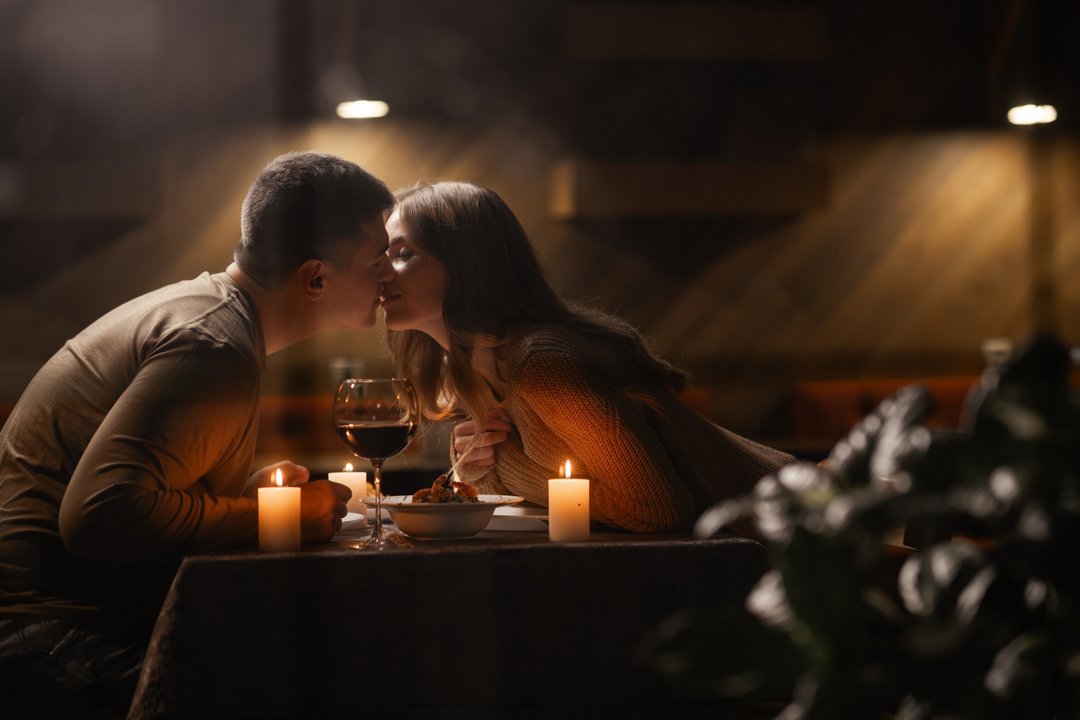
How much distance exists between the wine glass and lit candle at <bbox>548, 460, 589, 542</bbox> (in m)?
0.21

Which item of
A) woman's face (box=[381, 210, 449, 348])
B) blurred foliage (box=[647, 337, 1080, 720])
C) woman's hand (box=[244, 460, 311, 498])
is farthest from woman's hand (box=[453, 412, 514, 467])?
blurred foliage (box=[647, 337, 1080, 720])

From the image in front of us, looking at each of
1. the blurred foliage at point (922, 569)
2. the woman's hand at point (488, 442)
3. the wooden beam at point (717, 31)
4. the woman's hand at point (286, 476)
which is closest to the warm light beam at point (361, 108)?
the wooden beam at point (717, 31)

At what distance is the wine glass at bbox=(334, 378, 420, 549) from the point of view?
1368mm

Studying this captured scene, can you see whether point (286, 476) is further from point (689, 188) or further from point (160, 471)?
point (689, 188)

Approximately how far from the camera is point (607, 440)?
144cm

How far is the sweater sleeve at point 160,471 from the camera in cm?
126

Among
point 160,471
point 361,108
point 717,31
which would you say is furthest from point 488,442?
point 717,31

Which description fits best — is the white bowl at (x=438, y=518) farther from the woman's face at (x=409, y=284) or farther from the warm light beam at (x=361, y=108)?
the warm light beam at (x=361, y=108)

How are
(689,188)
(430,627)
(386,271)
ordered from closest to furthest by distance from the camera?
(430,627) < (386,271) < (689,188)

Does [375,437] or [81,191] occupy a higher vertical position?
[81,191]

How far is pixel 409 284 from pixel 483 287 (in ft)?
0.44

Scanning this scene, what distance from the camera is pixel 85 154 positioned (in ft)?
12.2

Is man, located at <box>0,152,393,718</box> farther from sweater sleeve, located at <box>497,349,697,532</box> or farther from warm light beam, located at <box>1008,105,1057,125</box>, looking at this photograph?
warm light beam, located at <box>1008,105,1057,125</box>

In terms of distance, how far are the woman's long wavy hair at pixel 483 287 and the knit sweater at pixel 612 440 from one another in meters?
0.07
